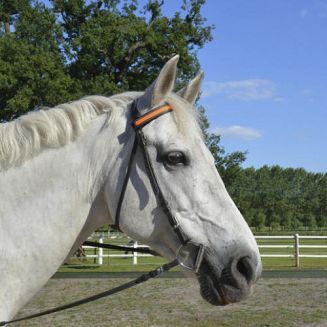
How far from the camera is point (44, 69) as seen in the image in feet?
66.3

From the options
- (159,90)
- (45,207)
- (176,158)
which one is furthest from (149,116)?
(45,207)

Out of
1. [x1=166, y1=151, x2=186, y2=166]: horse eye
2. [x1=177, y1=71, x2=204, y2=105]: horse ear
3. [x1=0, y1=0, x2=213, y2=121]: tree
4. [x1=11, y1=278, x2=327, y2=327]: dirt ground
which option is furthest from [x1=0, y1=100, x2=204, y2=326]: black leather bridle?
[x1=0, y1=0, x2=213, y2=121]: tree

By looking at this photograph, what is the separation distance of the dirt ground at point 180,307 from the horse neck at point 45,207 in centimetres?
662

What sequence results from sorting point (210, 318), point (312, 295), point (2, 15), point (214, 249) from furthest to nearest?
point (2, 15)
point (312, 295)
point (210, 318)
point (214, 249)

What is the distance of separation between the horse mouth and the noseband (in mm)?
67

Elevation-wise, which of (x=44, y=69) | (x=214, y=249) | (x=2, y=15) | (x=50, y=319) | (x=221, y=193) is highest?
(x=2, y=15)

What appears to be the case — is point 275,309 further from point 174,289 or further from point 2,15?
point 2,15

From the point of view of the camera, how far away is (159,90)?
238cm

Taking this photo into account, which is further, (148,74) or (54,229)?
(148,74)

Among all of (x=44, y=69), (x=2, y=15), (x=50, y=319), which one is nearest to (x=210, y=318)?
(x=50, y=319)

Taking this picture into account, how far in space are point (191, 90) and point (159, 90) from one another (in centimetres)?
31

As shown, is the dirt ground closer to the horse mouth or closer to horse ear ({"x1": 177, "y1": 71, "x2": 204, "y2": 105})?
the horse mouth

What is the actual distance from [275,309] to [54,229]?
8.36 meters

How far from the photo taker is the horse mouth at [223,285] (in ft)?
7.26
